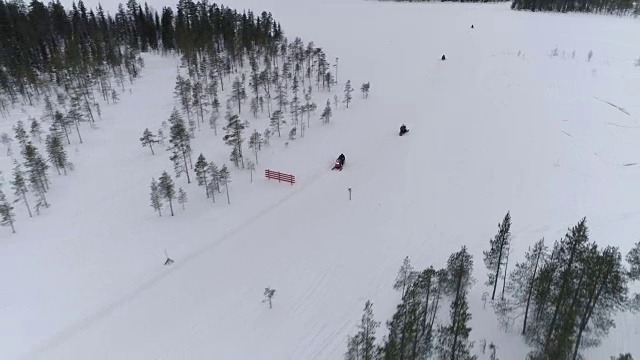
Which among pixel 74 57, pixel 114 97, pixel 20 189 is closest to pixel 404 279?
pixel 20 189

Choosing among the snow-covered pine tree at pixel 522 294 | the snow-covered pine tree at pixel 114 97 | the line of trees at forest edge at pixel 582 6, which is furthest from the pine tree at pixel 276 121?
the line of trees at forest edge at pixel 582 6

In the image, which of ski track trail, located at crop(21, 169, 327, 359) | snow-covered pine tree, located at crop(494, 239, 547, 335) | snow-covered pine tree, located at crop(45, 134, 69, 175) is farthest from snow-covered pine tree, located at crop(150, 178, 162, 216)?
snow-covered pine tree, located at crop(494, 239, 547, 335)

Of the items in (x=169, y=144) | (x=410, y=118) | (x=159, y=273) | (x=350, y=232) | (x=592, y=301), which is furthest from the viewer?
(x=410, y=118)

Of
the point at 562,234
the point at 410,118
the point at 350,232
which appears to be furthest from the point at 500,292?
the point at 410,118

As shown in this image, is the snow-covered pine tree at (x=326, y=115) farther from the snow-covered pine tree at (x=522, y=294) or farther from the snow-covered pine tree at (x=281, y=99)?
the snow-covered pine tree at (x=522, y=294)

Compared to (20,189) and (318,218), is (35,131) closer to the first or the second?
(20,189)

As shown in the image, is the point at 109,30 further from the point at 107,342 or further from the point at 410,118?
the point at 107,342
